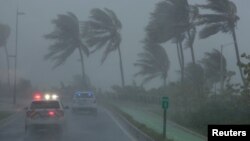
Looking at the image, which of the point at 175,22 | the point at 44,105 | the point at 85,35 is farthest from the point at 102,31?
the point at 44,105

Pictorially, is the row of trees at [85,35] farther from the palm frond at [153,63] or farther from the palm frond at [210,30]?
the palm frond at [210,30]

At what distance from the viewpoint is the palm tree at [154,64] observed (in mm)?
76688

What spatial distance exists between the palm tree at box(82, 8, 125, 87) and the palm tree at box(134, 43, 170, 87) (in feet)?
12.7

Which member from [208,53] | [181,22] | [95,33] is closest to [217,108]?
[181,22]

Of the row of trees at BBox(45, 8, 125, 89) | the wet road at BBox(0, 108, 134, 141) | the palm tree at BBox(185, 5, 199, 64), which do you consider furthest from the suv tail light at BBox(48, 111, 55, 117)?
the row of trees at BBox(45, 8, 125, 89)

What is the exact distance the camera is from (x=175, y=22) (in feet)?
171

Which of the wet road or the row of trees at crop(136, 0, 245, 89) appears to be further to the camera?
the row of trees at crop(136, 0, 245, 89)

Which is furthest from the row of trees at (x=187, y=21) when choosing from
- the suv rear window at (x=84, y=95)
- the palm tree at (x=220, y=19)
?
the suv rear window at (x=84, y=95)

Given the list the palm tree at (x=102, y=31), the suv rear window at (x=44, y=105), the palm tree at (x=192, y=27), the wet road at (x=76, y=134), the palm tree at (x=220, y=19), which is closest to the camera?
the wet road at (x=76, y=134)

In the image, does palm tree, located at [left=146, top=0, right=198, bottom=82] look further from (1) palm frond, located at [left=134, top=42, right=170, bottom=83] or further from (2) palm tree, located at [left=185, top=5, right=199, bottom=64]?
(1) palm frond, located at [left=134, top=42, right=170, bottom=83]

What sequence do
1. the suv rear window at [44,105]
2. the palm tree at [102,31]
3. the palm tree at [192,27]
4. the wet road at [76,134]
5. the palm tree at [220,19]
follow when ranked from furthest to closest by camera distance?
the palm tree at [102,31] → the palm tree at [192,27] → the palm tree at [220,19] → the suv rear window at [44,105] → the wet road at [76,134]

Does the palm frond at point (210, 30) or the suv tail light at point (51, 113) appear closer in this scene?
the suv tail light at point (51, 113)

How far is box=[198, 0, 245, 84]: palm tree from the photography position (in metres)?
45.6

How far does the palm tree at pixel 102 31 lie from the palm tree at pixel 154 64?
12.7ft
